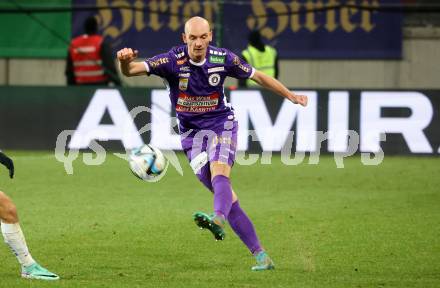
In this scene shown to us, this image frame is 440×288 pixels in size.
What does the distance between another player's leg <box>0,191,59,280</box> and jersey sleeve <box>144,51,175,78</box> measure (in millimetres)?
1504

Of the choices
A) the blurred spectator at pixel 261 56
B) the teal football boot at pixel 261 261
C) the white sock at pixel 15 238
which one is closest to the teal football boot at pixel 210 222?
the teal football boot at pixel 261 261

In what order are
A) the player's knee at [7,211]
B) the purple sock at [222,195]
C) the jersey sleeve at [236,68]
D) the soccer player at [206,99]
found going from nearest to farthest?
1. the player's knee at [7,211]
2. the purple sock at [222,195]
3. the soccer player at [206,99]
4. the jersey sleeve at [236,68]

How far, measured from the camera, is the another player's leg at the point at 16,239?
8.18 metres

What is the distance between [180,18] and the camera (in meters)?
21.2

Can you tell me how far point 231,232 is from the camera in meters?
11.2

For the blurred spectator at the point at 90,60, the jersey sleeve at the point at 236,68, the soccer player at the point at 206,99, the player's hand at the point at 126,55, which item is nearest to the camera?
the player's hand at the point at 126,55

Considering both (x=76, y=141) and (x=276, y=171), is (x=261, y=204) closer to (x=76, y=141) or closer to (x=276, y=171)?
(x=276, y=171)

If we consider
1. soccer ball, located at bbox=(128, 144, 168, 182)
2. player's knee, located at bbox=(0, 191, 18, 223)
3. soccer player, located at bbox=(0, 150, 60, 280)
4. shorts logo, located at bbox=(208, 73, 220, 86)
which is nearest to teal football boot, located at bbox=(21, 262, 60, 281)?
soccer player, located at bbox=(0, 150, 60, 280)

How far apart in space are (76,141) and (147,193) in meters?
4.29

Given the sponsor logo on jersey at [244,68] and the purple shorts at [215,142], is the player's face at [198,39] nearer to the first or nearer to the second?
the sponsor logo on jersey at [244,68]

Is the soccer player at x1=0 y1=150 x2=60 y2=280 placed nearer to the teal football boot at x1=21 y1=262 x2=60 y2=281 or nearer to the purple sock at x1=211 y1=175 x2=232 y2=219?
the teal football boot at x1=21 y1=262 x2=60 y2=281

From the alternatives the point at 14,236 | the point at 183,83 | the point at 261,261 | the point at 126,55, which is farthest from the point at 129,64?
the point at 261,261

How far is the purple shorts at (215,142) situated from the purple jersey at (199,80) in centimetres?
5

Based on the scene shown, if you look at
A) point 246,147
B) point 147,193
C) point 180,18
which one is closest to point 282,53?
point 180,18
